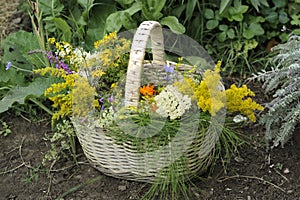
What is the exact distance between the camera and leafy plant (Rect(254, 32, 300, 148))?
2.37 metres

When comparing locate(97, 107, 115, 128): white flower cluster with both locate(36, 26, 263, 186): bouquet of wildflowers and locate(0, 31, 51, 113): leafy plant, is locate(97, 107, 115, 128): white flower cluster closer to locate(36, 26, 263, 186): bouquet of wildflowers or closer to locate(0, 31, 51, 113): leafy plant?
locate(36, 26, 263, 186): bouquet of wildflowers

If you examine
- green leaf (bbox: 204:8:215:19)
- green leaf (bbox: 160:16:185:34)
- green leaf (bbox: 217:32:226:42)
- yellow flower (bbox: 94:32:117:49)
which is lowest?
green leaf (bbox: 217:32:226:42)

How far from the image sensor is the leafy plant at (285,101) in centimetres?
237

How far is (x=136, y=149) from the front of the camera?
7.23 feet

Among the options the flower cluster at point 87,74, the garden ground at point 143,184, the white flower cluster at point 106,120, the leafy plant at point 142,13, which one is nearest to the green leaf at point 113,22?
the leafy plant at point 142,13

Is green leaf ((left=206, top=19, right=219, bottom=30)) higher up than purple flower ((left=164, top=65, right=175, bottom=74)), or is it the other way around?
purple flower ((left=164, top=65, right=175, bottom=74))

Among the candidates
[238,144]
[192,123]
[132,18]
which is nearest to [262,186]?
[238,144]

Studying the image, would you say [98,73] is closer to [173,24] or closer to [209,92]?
[209,92]

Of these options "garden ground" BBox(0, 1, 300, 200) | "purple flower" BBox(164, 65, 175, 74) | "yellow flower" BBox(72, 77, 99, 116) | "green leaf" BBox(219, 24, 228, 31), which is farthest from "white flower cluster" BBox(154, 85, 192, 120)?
"green leaf" BBox(219, 24, 228, 31)

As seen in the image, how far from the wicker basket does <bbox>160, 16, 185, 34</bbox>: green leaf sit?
0.47 metres

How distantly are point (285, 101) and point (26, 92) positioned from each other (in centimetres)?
127

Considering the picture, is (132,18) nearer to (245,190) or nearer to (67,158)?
(67,158)

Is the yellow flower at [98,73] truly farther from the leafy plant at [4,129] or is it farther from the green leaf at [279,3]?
the green leaf at [279,3]

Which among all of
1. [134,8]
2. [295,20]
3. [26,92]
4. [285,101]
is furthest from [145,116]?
[295,20]
